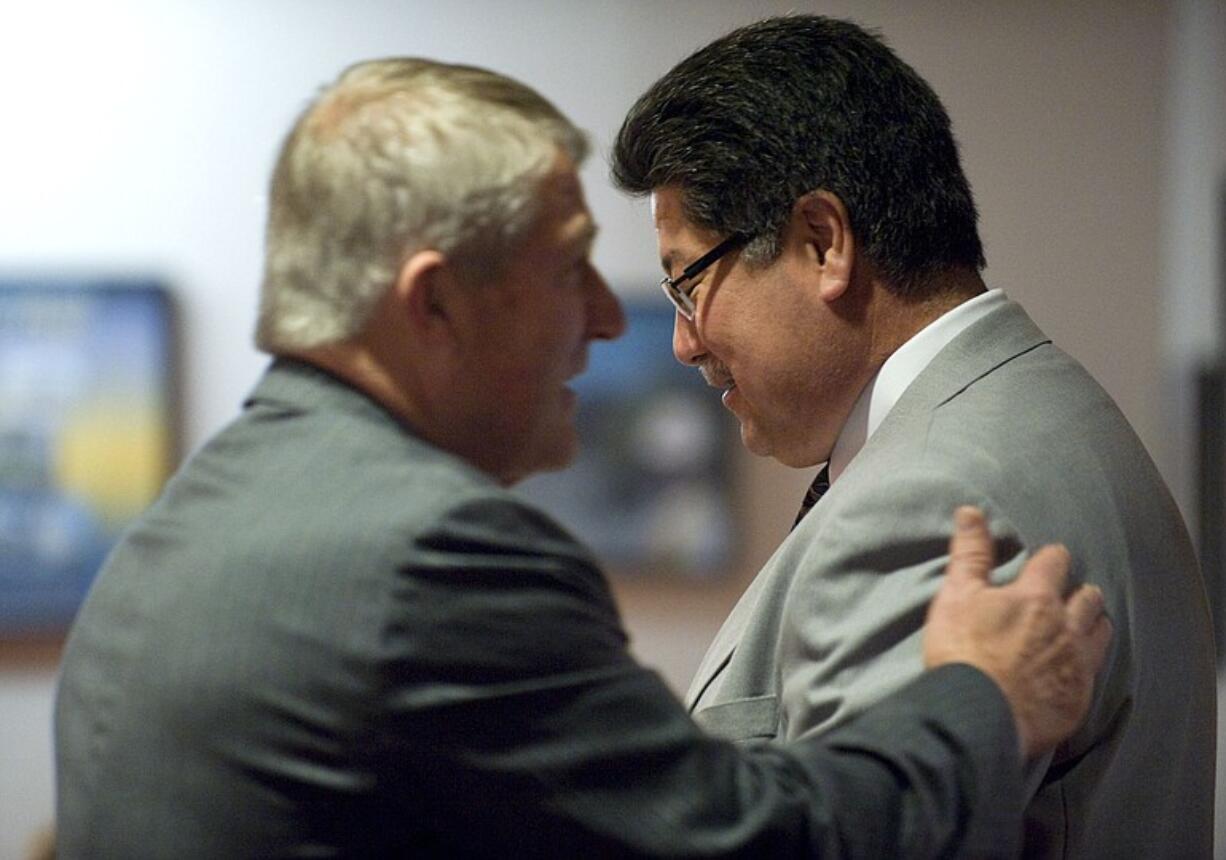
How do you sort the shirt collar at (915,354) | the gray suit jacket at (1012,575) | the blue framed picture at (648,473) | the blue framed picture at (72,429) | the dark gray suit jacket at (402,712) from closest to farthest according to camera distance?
the dark gray suit jacket at (402,712) → the gray suit jacket at (1012,575) → the shirt collar at (915,354) → the blue framed picture at (72,429) → the blue framed picture at (648,473)

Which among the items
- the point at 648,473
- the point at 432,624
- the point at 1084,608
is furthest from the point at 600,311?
the point at 648,473

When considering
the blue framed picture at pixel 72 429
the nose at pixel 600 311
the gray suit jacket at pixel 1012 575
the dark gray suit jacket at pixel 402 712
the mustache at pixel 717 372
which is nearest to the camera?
the dark gray suit jacket at pixel 402 712

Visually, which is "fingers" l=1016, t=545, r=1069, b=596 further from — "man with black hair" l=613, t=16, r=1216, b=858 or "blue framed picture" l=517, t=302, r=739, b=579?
"blue framed picture" l=517, t=302, r=739, b=579

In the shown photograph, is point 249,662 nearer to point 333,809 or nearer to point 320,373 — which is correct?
point 333,809

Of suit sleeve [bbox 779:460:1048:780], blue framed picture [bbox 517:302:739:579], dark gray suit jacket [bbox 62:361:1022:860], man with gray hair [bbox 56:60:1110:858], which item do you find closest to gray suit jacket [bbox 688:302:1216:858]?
suit sleeve [bbox 779:460:1048:780]

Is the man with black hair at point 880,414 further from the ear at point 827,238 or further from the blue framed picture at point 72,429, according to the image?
the blue framed picture at point 72,429

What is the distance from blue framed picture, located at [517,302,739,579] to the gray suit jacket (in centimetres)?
267

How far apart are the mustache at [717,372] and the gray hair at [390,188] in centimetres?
65

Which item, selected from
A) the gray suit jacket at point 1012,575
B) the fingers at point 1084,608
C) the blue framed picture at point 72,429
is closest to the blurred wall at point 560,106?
the blue framed picture at point 72,429

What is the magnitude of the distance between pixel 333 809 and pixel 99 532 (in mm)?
3328

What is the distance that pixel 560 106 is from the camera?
434 centimetres

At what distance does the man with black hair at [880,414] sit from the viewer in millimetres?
1434

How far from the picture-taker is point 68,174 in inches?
170

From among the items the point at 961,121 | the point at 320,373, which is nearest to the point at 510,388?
the point at 320,373
